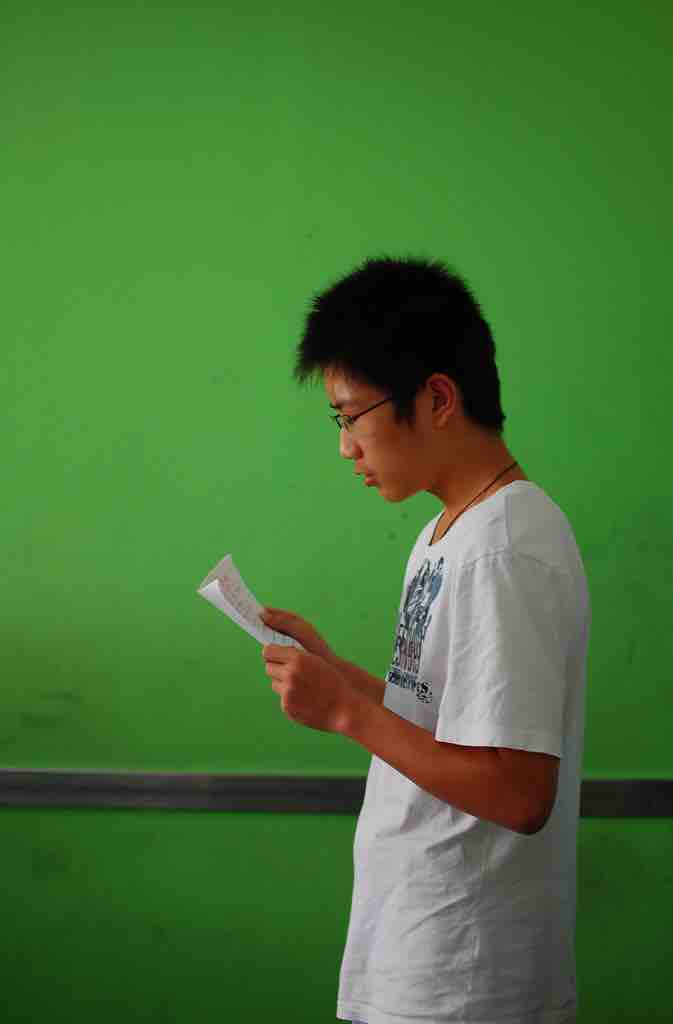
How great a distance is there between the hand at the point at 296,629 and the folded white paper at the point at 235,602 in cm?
2

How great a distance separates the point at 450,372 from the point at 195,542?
933 mm

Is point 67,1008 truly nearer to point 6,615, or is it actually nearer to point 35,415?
point 6,615

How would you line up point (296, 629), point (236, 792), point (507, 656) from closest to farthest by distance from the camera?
point (507, 656) → point (296, 629) → point (236, 792)

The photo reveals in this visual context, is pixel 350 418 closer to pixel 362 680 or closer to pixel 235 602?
pixel 235 602

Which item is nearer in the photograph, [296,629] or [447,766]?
[447,766]

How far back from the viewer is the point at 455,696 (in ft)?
3.21

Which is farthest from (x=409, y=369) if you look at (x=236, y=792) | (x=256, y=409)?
(x=236, y=792)

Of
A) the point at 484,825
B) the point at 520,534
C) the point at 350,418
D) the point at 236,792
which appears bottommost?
the point at 236,792

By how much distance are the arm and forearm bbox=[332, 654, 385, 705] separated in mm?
363

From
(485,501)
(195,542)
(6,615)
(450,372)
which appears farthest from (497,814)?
(6,615)

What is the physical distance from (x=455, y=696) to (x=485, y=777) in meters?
0.08

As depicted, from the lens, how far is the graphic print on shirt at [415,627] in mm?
1085

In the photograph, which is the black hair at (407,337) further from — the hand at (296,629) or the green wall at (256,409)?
the green wall at (256,409)

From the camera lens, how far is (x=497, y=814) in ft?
3.11
